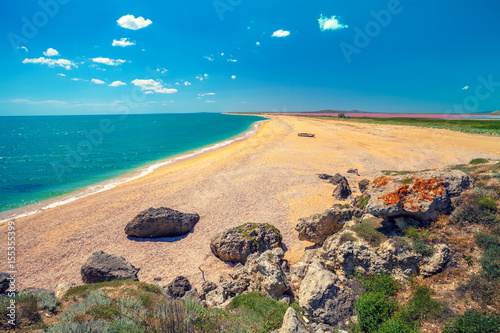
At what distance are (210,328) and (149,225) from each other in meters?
9.67

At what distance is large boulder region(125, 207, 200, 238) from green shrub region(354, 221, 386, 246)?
9930 millimetres

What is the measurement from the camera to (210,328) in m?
4.88

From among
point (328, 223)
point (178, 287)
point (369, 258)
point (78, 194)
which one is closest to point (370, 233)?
point (369, 258)

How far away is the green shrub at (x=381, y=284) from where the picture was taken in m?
6.25

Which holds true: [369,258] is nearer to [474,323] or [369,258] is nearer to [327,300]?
[327,300]

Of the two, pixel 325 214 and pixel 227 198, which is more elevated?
pixel 325 214

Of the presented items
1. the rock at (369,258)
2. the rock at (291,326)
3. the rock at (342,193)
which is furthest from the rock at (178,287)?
the rock at (342,193)

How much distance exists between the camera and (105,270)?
9375mm

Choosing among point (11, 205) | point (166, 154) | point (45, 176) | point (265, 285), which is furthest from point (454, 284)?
point (166, 154)

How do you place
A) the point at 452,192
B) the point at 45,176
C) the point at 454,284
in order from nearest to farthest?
the point at 454,284, the point at 452,192, the point at 45,176

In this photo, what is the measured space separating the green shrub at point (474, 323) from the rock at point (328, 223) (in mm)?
5927

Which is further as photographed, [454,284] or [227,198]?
[227,198]

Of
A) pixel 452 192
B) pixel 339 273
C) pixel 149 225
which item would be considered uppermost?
pixel 452 192

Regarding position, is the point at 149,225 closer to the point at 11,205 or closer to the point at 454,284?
the point at 454,284
